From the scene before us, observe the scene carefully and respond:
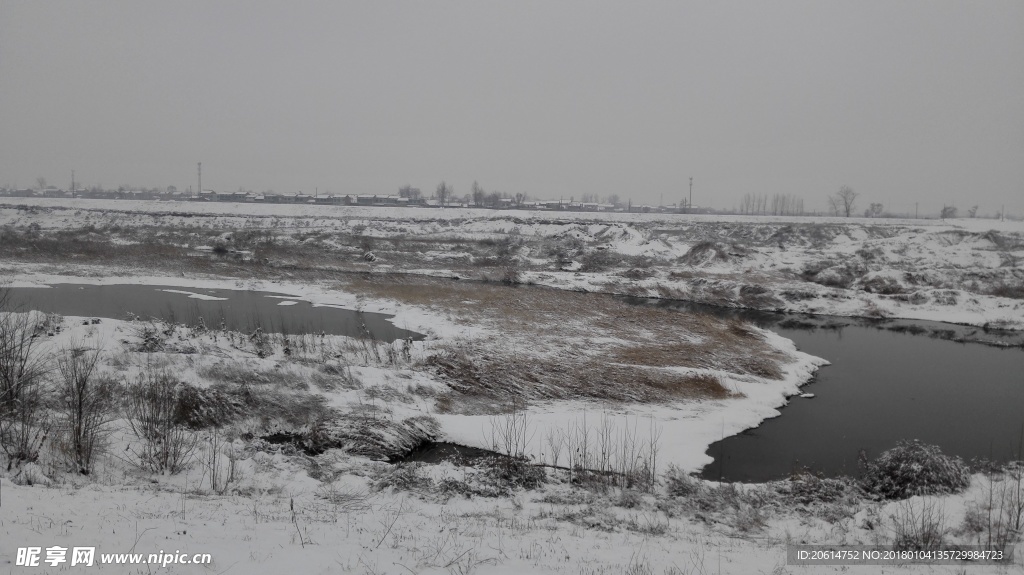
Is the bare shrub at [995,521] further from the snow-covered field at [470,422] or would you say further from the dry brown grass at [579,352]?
the dry brown grass at [579,352]

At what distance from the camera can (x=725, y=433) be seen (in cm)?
1356

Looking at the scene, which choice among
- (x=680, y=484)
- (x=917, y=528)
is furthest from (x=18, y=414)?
(x=917, y=528)

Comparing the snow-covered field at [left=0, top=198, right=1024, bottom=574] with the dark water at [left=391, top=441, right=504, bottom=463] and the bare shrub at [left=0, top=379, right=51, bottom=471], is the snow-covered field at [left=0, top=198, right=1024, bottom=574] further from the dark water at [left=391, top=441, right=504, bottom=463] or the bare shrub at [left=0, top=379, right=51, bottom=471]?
the bare shrub at [left=0, top=379, right=51, bottom=471]

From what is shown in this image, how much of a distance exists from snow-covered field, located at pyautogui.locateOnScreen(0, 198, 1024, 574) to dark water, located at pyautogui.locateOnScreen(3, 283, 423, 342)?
69.5 inches

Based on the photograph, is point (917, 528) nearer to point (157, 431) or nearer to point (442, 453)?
point (442, 453)

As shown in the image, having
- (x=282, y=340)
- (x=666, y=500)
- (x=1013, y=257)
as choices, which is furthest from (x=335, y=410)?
(x=1013, y=257)

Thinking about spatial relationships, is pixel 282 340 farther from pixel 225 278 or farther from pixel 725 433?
pixel 225 278

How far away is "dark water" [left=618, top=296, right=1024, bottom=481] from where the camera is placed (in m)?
12.4

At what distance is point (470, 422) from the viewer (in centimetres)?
1380

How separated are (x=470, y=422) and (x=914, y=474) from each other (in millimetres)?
9155

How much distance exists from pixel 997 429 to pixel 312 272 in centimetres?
3677

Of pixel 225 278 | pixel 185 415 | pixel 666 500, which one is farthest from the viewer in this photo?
pixel 225 278

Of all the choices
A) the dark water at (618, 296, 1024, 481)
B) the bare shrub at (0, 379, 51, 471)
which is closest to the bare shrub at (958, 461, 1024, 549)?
the dark water at (618, 296, 1024, 481)

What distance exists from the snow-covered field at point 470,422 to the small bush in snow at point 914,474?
0.92 feet
